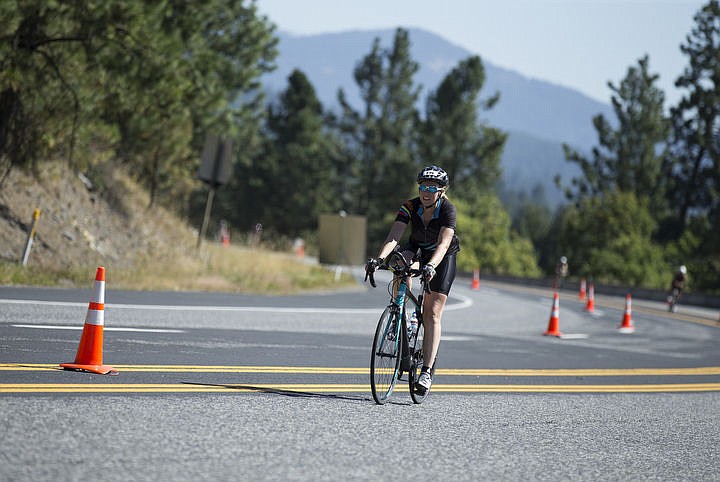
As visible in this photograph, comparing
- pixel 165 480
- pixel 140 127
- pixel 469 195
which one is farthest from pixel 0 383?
pixel 469 195

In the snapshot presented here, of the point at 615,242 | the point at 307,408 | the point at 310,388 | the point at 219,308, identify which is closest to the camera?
the point at 307,408

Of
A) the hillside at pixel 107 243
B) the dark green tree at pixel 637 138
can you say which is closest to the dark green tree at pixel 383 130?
Result: the dark green tree at pixel 637 138

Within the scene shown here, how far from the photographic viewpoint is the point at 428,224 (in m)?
7.59

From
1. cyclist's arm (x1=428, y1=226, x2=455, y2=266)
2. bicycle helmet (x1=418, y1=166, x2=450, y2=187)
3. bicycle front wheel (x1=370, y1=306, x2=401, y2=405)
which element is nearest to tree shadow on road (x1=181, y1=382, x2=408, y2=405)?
bicycle front wheel (x1=370, y1=306, x2=401, y2=405)

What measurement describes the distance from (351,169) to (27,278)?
201ft

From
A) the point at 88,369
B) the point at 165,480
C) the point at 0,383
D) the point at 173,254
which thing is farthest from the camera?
the point at 173,254

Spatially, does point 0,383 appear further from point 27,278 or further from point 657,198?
point 657,198

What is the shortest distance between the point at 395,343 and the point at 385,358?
0.59ft

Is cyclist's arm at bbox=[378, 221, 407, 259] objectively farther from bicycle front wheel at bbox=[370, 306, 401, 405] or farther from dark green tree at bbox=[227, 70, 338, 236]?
dark green tree at bbox=[227, 70, 338, 236]

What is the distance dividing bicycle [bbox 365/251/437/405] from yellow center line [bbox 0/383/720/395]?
69 cm

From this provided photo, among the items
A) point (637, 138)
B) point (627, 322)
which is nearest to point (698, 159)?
point (637, 138)

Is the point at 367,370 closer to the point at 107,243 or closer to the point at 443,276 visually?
the point at 443,276

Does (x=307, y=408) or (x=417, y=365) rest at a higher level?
(x=417, y=365)

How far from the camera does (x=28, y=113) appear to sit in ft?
52.4
